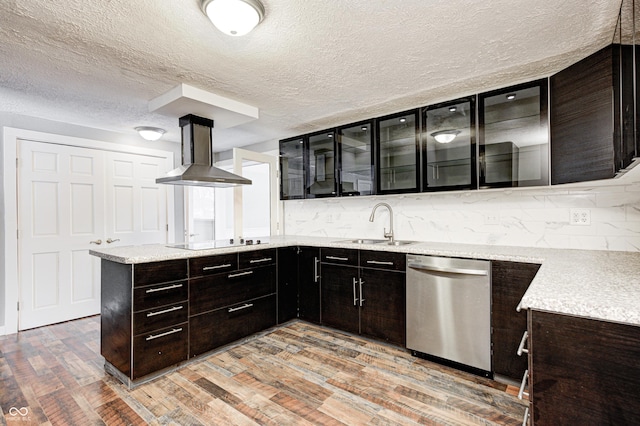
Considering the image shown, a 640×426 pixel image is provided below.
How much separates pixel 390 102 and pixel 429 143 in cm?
58

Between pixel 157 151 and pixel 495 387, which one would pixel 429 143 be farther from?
pixel 157 151

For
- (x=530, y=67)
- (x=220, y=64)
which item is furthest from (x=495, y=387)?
(x=220, y=64)

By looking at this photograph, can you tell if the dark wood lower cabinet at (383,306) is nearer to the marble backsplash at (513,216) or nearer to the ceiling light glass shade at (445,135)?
the marble backsplash at (513,216)

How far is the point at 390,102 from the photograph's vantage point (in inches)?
122

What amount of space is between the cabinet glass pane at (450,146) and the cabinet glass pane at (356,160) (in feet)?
1.99

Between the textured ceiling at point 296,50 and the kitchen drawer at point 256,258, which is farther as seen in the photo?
the kitchen drawer at point 256,258

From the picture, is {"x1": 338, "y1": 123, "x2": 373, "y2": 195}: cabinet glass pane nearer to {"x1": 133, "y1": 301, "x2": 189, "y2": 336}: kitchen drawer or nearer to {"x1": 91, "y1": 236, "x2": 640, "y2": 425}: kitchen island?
{"x1": 91, "y1": 236, "x2": 640, "y2": 425}: kitchen island

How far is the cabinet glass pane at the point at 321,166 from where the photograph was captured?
3643 mm

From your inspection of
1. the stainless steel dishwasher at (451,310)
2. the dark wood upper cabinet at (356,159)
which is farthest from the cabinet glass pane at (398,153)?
the stainless steel dishwasher at (451,310)

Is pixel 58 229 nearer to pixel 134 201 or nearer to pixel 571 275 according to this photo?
pixel 134 201

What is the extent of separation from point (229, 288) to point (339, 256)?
1073 millimetres

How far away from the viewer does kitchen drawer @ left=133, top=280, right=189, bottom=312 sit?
2205mm
